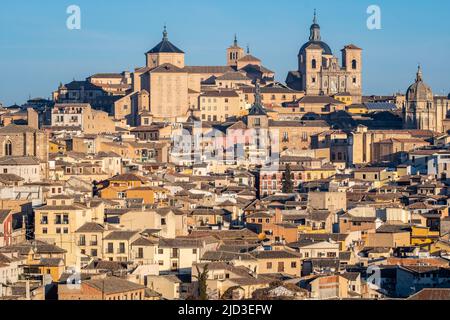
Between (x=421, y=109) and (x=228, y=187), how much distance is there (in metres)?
26.9

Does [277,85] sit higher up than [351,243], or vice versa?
[277,85]

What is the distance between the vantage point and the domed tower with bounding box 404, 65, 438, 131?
74.2 meters

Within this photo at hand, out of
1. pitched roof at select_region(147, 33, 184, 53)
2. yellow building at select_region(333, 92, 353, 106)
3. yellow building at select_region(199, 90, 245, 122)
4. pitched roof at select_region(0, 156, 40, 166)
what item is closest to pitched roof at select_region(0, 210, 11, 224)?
pitched roof at select_region(0, 156, 40, 166)

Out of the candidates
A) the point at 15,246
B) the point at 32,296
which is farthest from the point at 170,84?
the point at 32,296

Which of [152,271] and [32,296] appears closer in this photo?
[32,296]

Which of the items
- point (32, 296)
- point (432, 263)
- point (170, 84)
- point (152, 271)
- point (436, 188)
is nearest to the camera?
point (32, 296)

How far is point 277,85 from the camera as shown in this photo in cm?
8581

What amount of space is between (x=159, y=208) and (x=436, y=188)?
17170mm

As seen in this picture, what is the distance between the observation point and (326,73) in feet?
287

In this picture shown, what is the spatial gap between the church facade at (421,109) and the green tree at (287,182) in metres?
21.2

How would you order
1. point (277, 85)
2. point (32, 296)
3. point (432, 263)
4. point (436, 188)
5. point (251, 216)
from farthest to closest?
1. point (277, 85)
2. point (436, 188)
3. point (251, 216)
4. point (432, 263)
5. point (32, 296)

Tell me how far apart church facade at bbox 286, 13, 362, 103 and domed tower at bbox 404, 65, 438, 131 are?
10.6 m
